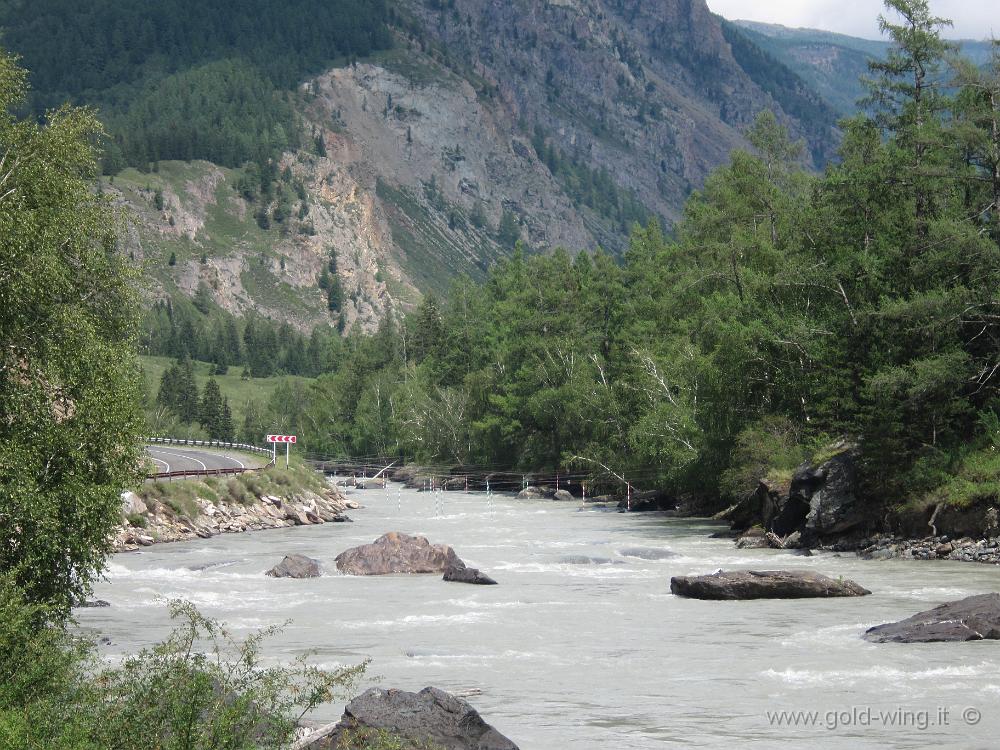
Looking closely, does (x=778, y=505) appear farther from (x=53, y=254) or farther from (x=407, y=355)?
(x=407, y=355)

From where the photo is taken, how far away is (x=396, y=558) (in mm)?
40844

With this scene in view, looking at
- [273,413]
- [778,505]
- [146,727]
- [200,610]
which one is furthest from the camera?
[273,413]

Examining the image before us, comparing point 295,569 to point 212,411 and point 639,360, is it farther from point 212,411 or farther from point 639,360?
point 212,411

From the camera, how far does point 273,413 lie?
184 metres

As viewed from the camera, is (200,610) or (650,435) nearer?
(200,610)

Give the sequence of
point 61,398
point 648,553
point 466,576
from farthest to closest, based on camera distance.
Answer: point 648,553
point 466,576
point 61,398

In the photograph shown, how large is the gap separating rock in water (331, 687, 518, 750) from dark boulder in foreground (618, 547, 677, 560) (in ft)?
91.5

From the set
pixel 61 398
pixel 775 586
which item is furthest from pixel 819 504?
pixel 61 398

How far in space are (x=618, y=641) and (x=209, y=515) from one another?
35305 millimetres

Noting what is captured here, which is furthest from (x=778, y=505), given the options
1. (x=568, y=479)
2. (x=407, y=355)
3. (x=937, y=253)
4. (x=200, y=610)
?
(x=407, y=355)

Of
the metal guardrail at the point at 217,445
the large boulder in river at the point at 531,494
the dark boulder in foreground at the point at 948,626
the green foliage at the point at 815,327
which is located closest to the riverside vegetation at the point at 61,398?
the dark boulder in foreground at the point at 948,626

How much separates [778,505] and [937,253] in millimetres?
11423

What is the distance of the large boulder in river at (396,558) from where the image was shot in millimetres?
40438

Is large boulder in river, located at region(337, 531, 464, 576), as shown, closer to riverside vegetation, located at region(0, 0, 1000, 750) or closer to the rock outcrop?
the rock outcrop
